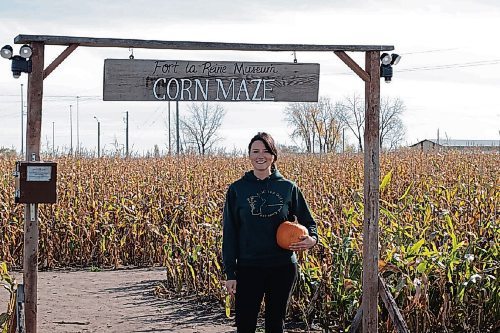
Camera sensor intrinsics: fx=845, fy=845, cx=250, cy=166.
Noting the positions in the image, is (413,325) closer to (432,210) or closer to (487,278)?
(487,278)

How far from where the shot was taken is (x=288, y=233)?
5.48 metres

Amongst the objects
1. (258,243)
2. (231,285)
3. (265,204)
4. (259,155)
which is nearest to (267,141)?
(259,155)

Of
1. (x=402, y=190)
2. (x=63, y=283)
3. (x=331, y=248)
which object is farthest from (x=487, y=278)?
(x=402, y=190)

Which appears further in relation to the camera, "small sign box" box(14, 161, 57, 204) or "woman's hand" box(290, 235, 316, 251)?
"small sign box" box(14, 161, 57, 204)

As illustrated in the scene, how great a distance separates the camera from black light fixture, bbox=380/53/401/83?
6781 millimetres

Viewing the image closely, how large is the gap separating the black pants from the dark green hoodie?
54 millimetres

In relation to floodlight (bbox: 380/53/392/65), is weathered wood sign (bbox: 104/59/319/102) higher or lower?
lower

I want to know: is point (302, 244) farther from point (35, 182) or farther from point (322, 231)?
point (322, 231)

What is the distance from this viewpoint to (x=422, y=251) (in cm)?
782

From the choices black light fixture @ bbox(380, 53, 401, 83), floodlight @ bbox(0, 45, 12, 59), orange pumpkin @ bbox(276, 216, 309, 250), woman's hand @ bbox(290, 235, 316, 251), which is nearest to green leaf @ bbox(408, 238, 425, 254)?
black light fixture @ bbox(380, 53, 401, 83)

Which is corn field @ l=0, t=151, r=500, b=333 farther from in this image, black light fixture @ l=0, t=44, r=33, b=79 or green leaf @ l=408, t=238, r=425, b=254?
black light fixture @ l=0, t=44, r=33, b=79

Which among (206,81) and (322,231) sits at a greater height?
(206,81)

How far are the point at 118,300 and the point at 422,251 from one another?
360 centimetres

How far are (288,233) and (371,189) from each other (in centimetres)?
157
